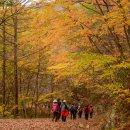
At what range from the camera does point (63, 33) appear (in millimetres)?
12516

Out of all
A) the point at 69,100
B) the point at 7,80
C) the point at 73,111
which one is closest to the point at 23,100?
the point at 7,80

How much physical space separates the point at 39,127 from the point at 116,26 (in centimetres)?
643

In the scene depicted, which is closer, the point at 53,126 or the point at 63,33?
the point at 63,33

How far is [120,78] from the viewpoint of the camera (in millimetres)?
13773

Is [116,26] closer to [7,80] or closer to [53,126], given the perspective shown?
[53,126]

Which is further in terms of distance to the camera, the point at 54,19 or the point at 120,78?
the point at 120,78

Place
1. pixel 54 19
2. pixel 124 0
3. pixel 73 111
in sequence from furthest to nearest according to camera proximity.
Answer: pixel 73 111
pixel 54 19
pixel 124 0

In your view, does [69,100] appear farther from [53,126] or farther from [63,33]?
[63,33]

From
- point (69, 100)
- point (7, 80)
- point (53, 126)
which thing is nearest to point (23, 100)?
point (7, 80)

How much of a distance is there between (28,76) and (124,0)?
75.2 feet

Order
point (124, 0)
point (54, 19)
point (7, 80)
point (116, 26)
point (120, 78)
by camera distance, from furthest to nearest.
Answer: point (7, 80) < point (120, 78) < point (54, 19) < point (116, 26) < point (124, 0)

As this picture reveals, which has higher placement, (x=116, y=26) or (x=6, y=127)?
(x=116, y=26)

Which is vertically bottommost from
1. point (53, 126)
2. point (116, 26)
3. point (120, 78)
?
point (53, 126)

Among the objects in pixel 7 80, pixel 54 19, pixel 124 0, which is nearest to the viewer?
pixel 124 0
